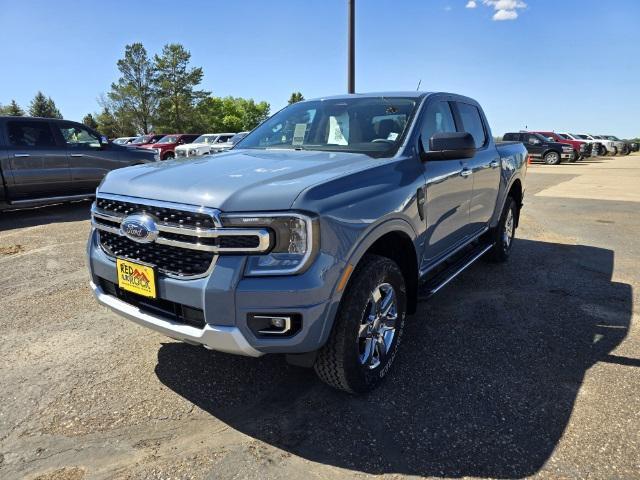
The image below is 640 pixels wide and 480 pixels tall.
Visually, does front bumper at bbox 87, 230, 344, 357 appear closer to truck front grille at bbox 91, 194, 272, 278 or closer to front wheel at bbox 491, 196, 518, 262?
truck front grille at bbox 91, 194, 272, 278

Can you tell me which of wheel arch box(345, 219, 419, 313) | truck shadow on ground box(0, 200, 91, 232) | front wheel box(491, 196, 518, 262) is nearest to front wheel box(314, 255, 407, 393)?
wheel arch box(345, 219, 419, 313)

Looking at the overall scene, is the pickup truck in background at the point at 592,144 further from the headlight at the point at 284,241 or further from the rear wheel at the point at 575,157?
the headlight at the point at 284,241

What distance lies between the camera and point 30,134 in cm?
864

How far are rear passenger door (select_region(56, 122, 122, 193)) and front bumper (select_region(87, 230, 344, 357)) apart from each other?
8.18 m

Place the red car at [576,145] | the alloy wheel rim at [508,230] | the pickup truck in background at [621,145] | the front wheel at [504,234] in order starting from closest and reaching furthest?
1. the front wheel at [504,234]
2. the alloy wheel rim at [508,230]
3. the red car at [576,145]
4. the pickup truck in background at [621,145]

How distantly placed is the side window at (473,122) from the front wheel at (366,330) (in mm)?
2250

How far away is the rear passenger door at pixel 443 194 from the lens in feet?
10.9

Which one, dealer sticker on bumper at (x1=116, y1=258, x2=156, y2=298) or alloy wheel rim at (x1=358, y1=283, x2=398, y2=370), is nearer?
dealer sticker on bumper at (x1=116, y1=258, x2=156, y2=298)

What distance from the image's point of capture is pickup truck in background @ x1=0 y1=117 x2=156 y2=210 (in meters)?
8.27

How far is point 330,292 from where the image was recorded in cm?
229

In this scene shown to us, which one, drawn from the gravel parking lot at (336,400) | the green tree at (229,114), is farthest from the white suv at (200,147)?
the green tree at (229,114)

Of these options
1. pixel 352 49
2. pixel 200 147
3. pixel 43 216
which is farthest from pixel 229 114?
pixel 43 216

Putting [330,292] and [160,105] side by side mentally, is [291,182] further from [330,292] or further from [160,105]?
[160,105]

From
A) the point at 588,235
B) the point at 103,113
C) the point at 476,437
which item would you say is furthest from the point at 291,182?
the point at 103,113
